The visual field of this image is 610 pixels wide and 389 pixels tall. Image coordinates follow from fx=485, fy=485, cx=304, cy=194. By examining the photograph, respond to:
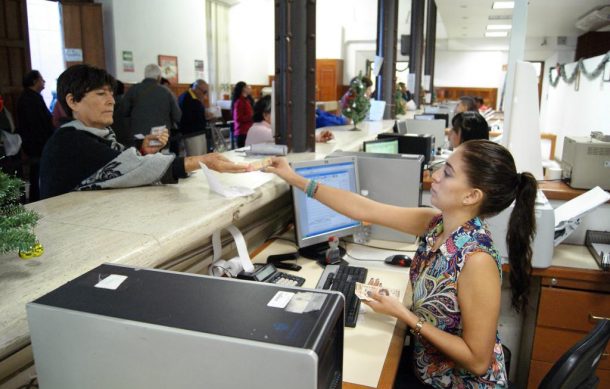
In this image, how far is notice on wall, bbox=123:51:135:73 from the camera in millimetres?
7625

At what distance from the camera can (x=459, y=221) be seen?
1.49 meters

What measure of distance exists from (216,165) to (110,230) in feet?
2.08

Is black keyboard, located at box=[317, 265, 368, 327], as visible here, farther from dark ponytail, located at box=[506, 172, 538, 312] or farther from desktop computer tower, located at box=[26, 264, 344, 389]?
desktop computer tower, located at box=[26, 264, 344, 389]

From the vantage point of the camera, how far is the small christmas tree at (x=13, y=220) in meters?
0.88

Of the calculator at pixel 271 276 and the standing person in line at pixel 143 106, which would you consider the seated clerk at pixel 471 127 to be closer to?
the calculator at pixel 271 276

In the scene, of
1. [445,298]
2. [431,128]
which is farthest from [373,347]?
[431,128]

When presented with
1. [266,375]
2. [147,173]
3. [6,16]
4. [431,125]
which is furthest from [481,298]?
[6,16]

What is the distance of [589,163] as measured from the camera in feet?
8.82

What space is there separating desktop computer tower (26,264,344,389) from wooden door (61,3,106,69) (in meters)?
6.73

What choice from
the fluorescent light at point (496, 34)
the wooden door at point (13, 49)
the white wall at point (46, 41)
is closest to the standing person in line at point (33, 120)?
the wooden door at point (13, 49)

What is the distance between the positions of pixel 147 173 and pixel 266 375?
122 centimetres

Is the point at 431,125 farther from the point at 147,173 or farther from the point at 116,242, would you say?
the point at 116,242

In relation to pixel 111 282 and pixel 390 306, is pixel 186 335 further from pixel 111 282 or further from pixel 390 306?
pixel 390 306

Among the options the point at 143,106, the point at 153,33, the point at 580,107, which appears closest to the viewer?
the point at 143,106
